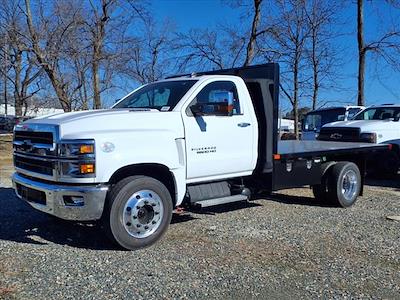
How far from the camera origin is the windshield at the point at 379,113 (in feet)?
42.6

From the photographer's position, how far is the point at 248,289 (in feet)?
14.9

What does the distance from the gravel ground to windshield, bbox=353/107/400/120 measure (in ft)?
19.1

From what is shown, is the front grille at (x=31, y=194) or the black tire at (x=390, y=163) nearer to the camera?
the front grille at (x=31, y=194)

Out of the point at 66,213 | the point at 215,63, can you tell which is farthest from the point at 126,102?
the point at 215,63

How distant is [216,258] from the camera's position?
5.46 meters

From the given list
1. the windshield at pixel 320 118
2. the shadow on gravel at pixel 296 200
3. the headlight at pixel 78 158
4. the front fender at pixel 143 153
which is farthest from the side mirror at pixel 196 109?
the windshield at pixel 320 118

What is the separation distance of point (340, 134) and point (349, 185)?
4090 millimetres

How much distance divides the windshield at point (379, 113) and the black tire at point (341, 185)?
4.77 meters

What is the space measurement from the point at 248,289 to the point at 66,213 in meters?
2.27

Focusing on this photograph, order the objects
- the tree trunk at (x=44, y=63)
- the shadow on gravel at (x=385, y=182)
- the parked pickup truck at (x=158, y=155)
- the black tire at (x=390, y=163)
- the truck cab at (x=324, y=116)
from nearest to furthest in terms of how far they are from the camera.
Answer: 1. the parked pickup truck at (x=158, y=155)
2. the shadow on gravel at (x=385, y=182)
3. the black tire at (x=390, y=163)
4. the truck cab at (x=324, y=116)
5. the tree trunk at (x=44, y=63)

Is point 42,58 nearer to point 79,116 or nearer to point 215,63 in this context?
point 215,63

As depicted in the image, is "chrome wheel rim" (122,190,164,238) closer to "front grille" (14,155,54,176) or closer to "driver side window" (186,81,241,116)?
"front grille" (14,155,54,176)

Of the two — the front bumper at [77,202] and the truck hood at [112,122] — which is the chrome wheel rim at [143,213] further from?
the truck hood at [112,122]

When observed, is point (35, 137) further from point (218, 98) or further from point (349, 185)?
point (349, 185)
